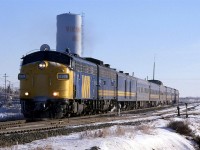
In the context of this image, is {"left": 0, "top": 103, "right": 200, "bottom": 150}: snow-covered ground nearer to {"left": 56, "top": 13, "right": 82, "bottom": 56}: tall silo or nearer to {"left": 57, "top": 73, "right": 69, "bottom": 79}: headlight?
{"left": 57, "top": 73, "right": 69, "bottom": 79}: headlight

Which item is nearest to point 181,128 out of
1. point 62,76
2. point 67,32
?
point 62,76

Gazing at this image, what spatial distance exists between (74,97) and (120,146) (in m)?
13.0

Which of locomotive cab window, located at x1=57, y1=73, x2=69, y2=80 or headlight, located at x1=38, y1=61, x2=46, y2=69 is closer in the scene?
locomotive cab window, located at x1=57, y1=73, x2=69, y2=80

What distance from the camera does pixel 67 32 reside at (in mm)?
64688

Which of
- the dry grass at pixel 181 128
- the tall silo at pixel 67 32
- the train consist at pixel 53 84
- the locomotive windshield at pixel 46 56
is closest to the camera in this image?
the dry grass at pixel 181 128

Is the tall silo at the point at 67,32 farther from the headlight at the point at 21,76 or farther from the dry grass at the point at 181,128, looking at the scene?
the dry grass at the point at 181,128

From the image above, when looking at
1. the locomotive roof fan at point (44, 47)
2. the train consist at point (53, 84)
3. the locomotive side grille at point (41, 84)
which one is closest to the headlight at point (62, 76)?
the train consist at point (53, 84)

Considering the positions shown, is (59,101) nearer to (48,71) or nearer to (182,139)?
(48,71)

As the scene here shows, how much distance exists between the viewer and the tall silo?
6475 cm

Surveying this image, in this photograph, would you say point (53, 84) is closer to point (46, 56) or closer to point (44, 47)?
point (46, 56)

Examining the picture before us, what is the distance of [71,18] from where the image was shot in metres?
65.2

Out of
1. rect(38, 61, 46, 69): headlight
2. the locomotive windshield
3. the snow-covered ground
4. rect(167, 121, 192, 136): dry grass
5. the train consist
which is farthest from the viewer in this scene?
the locomotive windshield

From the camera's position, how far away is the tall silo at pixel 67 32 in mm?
64750

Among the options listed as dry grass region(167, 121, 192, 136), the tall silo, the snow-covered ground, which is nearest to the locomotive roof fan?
dry grass region(167, 121, 192, 136)
